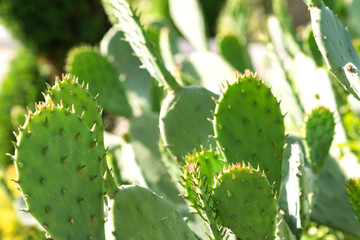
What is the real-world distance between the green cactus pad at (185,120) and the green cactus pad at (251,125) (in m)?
0.18

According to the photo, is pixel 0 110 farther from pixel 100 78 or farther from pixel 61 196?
pixel 61 196

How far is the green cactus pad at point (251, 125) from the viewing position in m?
1.18

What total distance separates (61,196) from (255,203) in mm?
352

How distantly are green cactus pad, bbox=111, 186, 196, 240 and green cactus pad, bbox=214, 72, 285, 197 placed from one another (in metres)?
0.20

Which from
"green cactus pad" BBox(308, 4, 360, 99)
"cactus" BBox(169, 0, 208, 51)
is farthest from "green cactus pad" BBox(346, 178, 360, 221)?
"cactus" BBox(169, 0, 208, 51)

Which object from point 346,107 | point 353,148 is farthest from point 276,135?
point 346,107

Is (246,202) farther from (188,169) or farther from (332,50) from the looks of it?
(332,50)

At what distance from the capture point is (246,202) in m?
1.05

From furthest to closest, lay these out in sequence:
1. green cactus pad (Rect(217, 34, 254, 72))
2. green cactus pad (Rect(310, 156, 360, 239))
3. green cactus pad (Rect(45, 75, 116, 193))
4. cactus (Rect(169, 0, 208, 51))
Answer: cactus (Rect(169, 0, 208, 51))
green cactus pad (Rect(217, 34, 254, 72))
green cactus pad (Rect(310, 156, 360, 239))
green cactus pad (Rect(45, 75, 116, 193))

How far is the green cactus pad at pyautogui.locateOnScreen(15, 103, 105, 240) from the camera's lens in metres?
0.93

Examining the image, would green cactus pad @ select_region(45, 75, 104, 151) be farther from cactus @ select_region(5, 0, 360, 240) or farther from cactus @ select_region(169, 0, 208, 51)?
cactus @ select_region(169, 0, 208, 51)

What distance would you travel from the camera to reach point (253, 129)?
1210mm

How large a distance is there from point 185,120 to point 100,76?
42.1 inches

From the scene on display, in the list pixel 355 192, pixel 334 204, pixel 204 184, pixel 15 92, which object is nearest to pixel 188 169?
pixel 204 184
